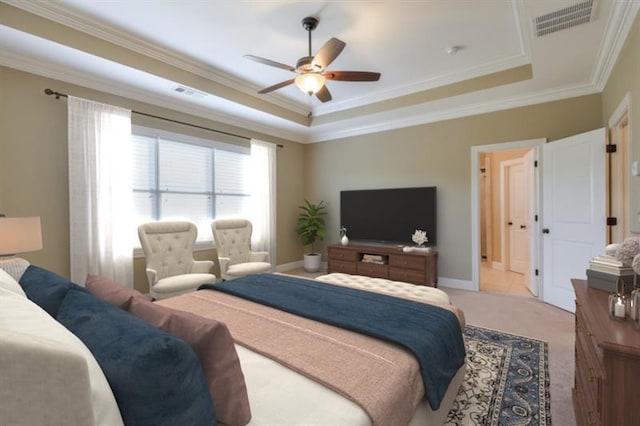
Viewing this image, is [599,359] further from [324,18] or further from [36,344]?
[324,18]

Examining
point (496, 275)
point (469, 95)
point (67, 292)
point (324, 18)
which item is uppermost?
point (324, 18)

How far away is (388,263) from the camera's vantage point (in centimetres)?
467

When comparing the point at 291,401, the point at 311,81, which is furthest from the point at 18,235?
the point at 311,81

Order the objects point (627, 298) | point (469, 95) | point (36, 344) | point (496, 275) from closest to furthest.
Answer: point (36, 344) → point (627, 298) → point (469, 95) → point (496, 275)

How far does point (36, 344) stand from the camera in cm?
56

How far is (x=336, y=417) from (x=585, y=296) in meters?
1.44

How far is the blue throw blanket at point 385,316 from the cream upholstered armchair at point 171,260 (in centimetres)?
114

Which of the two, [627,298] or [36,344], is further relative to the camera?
[627,298]

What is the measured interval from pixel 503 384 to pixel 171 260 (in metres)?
3.49

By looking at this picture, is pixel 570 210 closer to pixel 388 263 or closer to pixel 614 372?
pixel 388 263

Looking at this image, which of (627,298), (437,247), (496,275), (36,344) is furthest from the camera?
(496,275)

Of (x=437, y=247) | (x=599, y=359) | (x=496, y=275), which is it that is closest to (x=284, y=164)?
(x=437, y=247)

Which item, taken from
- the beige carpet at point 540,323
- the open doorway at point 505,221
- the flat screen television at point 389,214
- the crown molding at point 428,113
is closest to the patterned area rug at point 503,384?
the beige carpet at point 540,323

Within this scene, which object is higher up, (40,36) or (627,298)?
(40,36)
